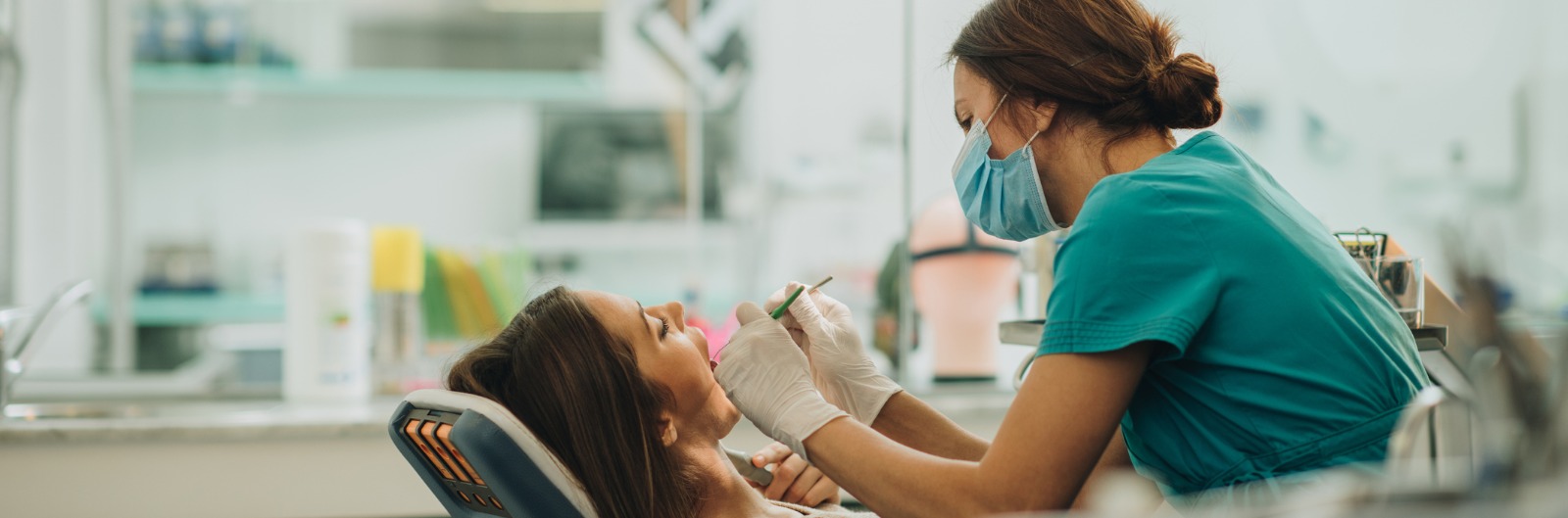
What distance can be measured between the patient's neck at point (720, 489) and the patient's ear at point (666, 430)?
0.18ft

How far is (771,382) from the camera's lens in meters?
1.23

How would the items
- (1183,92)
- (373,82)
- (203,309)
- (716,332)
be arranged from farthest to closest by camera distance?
(373,82)
(203,309)
(716,332)
(1183,92)

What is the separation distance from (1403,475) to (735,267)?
330cm

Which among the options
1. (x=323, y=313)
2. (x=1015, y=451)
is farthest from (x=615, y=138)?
(x=1015, y=451)

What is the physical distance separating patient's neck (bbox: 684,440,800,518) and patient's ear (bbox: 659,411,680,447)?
5 centimetres

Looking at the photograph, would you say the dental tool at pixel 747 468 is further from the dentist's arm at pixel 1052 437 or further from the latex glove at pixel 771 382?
the dentist's arm at pixel 1052 437

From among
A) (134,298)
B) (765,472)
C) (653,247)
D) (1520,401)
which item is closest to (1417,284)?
(1520,401)

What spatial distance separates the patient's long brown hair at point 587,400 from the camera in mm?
1237

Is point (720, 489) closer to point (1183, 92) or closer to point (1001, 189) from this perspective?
point (1001, 189)

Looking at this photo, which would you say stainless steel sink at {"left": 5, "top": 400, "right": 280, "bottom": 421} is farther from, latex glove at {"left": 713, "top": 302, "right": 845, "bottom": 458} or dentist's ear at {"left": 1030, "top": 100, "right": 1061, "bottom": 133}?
dentist's ear at {"left": 1030, "top": 100, "right": 1061, "bottom": 133}

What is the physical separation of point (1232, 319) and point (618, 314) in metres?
0.72

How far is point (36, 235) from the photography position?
298 centimetres

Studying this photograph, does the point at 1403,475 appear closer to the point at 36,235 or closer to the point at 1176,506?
the point at 1176,506

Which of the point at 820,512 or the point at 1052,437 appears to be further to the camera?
the point at 820,512
